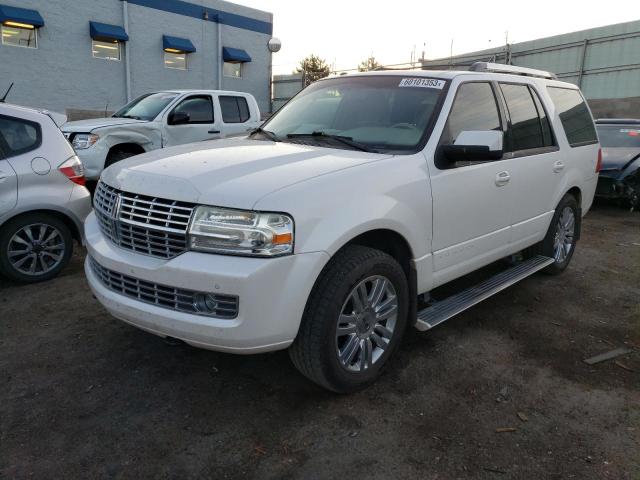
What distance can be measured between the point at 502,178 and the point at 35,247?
13.6 feet

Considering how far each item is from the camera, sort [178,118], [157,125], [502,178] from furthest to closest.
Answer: [157,125] → [178,118] → [502,178]

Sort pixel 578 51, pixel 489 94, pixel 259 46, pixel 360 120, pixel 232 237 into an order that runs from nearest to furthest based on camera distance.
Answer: pixel 232 237
pixel 360 120
pixel 489 94
pixel 578 51
pixel 259 46

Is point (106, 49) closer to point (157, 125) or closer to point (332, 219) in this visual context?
point (157, 125)

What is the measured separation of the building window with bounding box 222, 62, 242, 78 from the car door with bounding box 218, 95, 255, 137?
13.5 meters

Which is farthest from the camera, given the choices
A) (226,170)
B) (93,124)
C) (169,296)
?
(93,124)

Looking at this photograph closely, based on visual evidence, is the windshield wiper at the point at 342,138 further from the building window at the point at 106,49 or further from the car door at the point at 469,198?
the building window at the point at 106,49

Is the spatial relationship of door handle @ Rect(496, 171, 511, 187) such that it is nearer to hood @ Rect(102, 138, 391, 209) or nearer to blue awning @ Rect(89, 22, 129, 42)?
hood @ Rect(102, 138, 391, 209)

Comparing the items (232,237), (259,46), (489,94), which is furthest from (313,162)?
(259,46)

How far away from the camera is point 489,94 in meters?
3.98

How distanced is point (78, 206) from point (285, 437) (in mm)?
3420

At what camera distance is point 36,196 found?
15.3 feet

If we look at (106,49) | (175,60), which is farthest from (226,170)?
(175,60)

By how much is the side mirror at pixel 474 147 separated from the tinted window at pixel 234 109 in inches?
270

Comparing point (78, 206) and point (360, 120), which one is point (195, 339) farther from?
point (78, 206)
